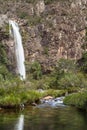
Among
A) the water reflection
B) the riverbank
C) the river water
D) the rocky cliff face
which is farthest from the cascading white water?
the water reflection

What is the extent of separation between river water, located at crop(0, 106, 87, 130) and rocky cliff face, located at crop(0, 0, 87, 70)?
61.7 meters

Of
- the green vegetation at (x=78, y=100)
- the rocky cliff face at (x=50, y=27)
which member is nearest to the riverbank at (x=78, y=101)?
the green vegetation at (x=78, y=100)

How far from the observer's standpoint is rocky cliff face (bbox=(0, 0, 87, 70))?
118m

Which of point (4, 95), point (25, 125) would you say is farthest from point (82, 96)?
point (25, 125)

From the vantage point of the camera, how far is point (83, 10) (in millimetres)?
129750

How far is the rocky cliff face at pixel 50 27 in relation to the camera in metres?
118

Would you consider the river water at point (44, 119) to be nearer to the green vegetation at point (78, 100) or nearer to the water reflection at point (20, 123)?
the water reflection at point (20, 123)

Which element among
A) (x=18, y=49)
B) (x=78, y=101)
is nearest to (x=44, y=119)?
(x=78, y=101)

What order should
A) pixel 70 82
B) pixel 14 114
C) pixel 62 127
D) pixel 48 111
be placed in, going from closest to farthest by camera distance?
pixel 62 127
pixel 14 114
pixel 48 111
pixel 70 82

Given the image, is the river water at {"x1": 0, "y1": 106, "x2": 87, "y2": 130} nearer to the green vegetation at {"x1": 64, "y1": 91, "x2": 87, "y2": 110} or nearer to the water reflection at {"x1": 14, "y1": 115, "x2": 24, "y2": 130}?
the water reflection at {"x1": 14, "y1": 115, "x2": 24, "y2": 130}

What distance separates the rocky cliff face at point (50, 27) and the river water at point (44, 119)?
61739 millimetres

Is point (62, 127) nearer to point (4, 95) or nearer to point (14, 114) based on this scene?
point (14, 114)

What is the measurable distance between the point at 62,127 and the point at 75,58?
272 ft

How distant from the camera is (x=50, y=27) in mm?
120438
